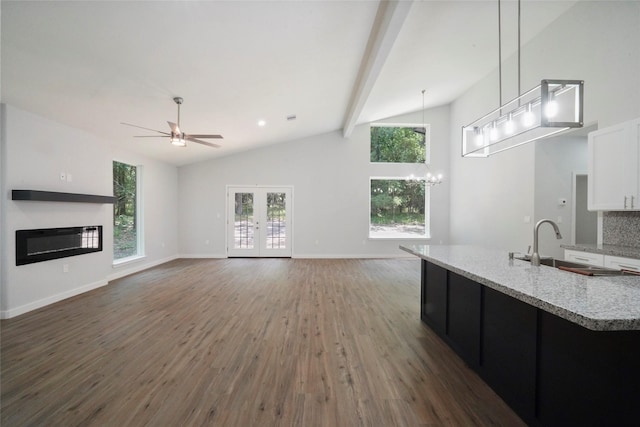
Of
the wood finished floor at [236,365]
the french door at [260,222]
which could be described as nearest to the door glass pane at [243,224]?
the french door at [260,222]

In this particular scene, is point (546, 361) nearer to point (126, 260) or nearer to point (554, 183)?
point (554, 183)

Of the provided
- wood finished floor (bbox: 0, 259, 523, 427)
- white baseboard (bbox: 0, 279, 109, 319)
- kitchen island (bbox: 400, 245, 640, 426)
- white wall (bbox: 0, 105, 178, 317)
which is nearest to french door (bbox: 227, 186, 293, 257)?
white wall (bbox: 0, 105, 178, 317)

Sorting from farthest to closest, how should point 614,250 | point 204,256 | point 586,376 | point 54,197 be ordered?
point 204,256, point 54,197, point 614,250, point 586,376

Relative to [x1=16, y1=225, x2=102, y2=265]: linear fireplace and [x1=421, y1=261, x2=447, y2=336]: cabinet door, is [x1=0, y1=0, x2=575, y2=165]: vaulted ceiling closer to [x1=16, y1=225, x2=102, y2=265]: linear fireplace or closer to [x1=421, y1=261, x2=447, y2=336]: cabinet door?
[x1=16, y1=225, x2=102, y2=265]: linear fireplace

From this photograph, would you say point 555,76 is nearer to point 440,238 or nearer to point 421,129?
point 421,129

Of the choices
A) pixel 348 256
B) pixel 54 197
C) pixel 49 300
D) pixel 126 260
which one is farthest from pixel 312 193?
pixel 49 300

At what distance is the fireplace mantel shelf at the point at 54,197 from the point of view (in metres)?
3.30

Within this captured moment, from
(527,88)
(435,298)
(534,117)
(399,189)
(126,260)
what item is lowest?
(126,260)

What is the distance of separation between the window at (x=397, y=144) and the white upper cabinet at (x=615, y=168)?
450 cm

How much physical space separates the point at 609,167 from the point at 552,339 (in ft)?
9.76

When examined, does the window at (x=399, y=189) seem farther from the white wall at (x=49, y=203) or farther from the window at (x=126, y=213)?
the white wall at (x=49, y=203)

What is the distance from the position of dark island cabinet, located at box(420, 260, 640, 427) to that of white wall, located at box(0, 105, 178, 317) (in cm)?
515

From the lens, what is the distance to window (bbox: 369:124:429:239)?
25.4 feet

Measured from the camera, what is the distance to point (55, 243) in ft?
12.4
